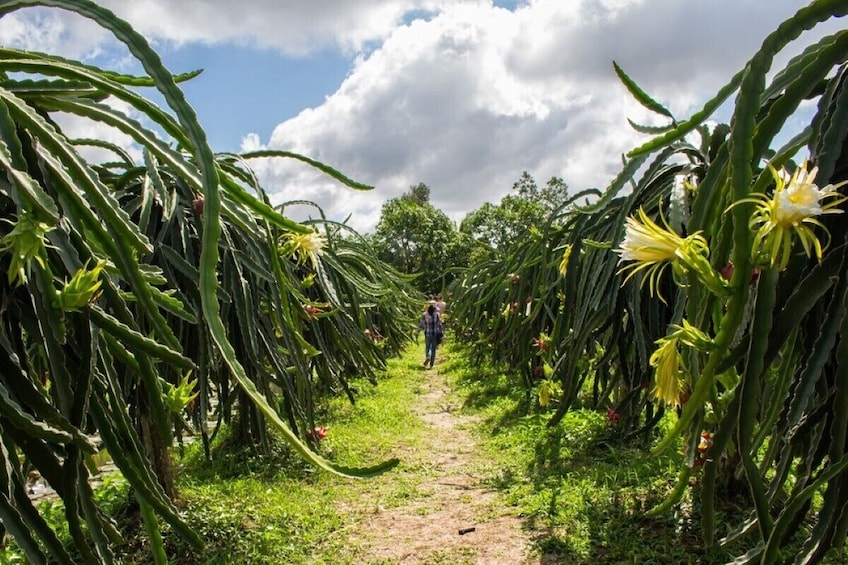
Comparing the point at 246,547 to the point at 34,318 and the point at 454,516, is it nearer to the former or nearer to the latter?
the point at 454,516

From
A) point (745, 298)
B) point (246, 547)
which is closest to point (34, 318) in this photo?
point (745, 298)

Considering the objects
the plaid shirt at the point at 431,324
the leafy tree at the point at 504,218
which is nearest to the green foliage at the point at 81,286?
the plaid shirt at the point at 431,324

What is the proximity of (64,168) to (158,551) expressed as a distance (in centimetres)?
56

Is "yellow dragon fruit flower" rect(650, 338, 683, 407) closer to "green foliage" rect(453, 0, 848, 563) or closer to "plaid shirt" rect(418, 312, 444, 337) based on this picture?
"green foliage" rect(453, 0, 848, 563)

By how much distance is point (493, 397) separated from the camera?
5.90 m

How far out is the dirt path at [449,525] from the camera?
2604mm

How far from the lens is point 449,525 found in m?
2.94

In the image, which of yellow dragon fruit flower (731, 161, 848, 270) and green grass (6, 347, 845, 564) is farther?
green grass (6, 347, 845, 564)

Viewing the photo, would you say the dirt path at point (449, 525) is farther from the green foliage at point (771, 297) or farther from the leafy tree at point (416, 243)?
the leafy tree at point (416, 243)

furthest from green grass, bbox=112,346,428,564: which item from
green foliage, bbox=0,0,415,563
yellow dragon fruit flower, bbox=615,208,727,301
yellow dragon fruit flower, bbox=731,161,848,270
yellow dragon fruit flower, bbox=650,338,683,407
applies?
yellow dragon fruit flower, bbox=731,161,848,270

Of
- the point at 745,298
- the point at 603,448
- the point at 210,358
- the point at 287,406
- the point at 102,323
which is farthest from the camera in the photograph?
the point at 603,448

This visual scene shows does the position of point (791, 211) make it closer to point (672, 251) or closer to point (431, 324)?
point (672, 251)

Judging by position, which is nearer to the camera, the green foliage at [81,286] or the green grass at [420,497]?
the green foliage at [81,286]

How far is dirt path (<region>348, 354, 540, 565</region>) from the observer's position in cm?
260
